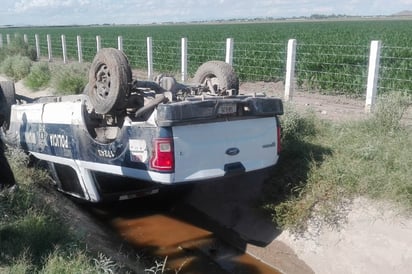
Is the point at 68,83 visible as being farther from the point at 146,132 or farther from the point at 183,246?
the point at 146,132

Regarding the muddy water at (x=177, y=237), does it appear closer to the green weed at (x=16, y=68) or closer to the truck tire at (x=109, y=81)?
the truck tire at (x=109, y=81)

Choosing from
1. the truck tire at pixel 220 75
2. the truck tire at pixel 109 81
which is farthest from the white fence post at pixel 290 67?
the truck tire at pixel 109 81

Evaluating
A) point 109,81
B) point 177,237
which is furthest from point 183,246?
point 109,81

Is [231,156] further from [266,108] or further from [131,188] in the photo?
[131,188]

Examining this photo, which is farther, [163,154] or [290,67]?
[290,67]

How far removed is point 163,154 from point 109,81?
1161mm

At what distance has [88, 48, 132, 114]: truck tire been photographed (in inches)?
192

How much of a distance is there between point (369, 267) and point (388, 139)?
6.53 feet

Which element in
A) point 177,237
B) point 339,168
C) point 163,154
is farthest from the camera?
point 177,237

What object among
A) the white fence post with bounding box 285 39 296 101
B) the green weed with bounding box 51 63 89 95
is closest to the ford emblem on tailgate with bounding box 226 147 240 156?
the white fence post with bounding box 285 39 296 101

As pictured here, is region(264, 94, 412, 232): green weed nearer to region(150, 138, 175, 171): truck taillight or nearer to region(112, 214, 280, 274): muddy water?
region(112, 214, 280, 274): muddy water

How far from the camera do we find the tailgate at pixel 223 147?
15.0 feet

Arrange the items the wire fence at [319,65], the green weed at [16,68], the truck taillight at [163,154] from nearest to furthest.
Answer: the truck taillight at [163,154], the wire fence at [319,65], the green weed at [16,68]

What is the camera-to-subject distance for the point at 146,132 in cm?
457
